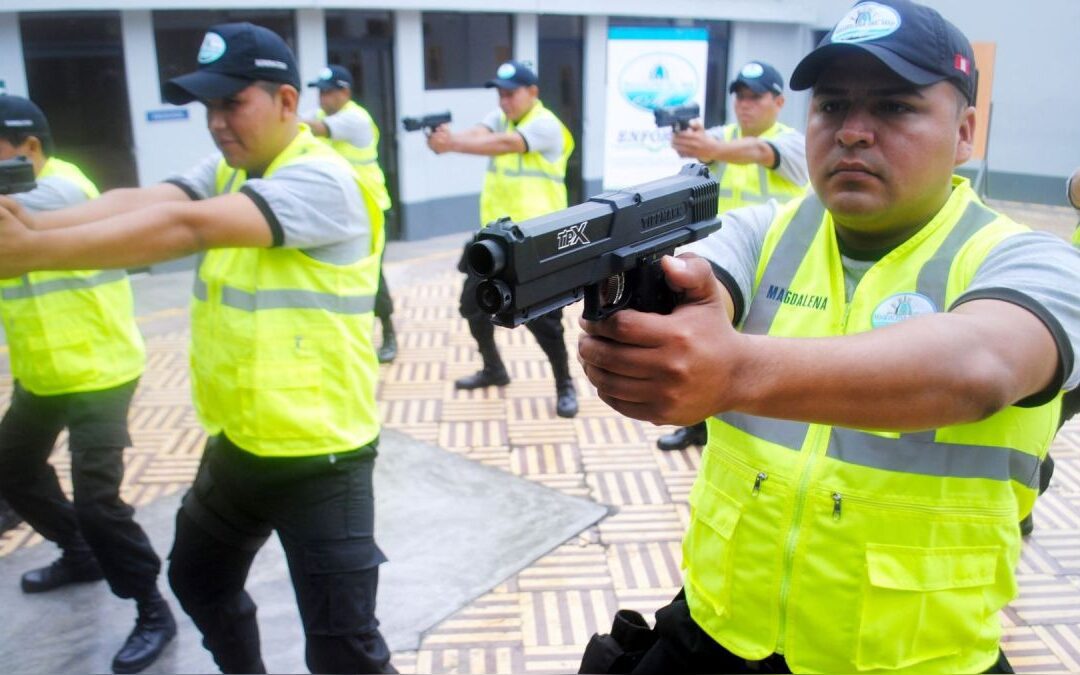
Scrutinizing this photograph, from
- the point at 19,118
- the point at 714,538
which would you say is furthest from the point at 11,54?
the point at 714,538

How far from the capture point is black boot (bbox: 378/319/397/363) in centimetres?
645

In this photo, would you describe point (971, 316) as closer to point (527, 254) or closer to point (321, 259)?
point (527, 254)

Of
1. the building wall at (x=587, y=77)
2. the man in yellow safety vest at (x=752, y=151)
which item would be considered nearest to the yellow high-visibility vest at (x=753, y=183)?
the man in yellow safety vest at (x=752, y=151)

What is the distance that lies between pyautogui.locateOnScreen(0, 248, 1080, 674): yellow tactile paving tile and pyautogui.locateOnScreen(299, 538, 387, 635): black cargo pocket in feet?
2.37

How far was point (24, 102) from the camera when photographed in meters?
3.41

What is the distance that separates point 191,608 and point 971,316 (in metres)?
2.32

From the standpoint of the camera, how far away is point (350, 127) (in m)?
6.82

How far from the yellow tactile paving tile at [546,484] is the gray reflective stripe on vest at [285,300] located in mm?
1364

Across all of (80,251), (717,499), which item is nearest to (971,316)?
(717,499)

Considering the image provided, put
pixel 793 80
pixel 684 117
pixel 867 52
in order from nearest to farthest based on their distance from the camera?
pixel 867 52
pixel 793 80
pixel 684 117

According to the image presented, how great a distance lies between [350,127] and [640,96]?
17.6 feet

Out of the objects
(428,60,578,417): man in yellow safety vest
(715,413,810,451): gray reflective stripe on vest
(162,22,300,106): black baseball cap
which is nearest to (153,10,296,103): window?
(428,60,578,417): man in yellow safety vest

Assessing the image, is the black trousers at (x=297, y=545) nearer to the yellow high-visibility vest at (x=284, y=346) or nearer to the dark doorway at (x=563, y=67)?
the yellow high-visibility vest at (x=284, y=346)

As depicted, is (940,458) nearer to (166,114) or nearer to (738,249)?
(738,249)
